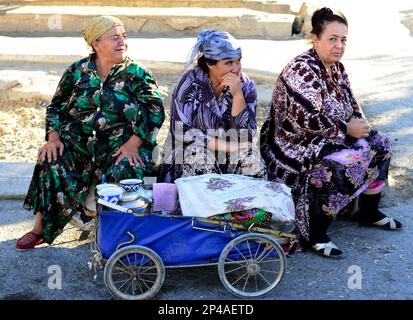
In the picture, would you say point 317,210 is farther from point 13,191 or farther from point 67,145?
point 13,191

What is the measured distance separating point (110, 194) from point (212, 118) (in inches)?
37.5

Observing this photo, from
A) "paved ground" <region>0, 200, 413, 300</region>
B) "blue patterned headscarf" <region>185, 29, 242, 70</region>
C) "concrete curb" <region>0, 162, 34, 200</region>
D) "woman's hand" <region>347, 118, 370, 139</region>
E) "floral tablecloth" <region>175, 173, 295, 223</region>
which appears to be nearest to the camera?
"floral tablecloth" <region>175, 173, 295, 223</region>

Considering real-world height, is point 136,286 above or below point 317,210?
below

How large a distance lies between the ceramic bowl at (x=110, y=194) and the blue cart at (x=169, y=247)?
0.26 ft

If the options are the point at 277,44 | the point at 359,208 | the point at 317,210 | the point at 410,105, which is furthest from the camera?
the point at 277,44

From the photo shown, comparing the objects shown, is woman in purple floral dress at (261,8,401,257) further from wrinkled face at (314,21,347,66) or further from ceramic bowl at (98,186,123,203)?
ceramic bowl at (98,186,123,203)

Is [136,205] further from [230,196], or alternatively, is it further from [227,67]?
[227,67]

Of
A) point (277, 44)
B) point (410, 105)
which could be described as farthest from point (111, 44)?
point (277, 44)

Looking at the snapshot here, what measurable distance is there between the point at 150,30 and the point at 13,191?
5975 mm

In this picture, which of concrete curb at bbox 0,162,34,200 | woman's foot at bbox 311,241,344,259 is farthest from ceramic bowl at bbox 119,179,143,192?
concrete curb at bbox 0,162,34,200

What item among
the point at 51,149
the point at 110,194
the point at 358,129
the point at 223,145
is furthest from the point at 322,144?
the point at 51,149

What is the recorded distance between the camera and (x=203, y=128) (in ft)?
13.9

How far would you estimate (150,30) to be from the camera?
1055 cm

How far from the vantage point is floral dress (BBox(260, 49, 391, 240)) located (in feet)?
13.7
